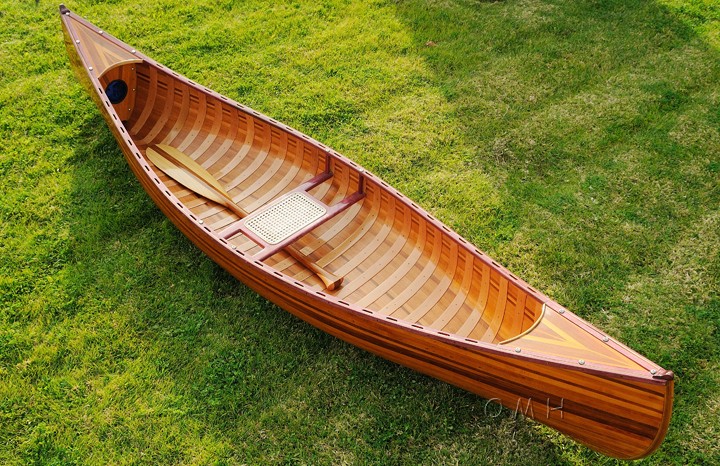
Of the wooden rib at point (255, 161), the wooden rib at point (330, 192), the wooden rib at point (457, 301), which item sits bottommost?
the wooden rib at point (457, 301)

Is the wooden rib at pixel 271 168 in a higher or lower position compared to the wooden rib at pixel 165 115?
lower

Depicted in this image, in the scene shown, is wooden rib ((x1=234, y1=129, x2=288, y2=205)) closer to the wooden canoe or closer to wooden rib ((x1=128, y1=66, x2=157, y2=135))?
the wooden canoe

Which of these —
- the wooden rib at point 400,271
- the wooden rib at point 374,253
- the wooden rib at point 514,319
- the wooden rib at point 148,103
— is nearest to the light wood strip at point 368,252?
the wooden rib at point 374,253

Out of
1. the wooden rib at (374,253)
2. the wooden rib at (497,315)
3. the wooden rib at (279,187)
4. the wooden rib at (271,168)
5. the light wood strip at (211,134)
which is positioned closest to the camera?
the wooden rib at (497,315)

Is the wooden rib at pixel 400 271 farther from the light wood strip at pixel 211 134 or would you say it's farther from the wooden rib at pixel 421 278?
the light wood strip at pixel 211 134

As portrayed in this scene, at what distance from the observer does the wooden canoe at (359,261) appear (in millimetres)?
3812

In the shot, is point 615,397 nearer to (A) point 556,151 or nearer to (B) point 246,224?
(B) point 246,224

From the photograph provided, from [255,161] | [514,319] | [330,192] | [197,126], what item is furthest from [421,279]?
[197,126]

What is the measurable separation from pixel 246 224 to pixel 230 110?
6.35 feet

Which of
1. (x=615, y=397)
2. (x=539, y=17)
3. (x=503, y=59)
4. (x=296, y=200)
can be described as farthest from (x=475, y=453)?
(x=539, y=17)

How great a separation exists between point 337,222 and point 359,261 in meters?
0.58

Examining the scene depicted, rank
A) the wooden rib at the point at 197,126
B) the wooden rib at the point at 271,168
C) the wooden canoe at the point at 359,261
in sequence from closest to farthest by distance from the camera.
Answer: the wooden canoe at the point at 359,261, the wooden rib at the point at 271,168, the wooden rib at the point at 197,126

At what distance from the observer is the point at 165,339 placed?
17.3 ft

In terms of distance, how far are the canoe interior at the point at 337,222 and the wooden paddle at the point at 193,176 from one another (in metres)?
0.09
